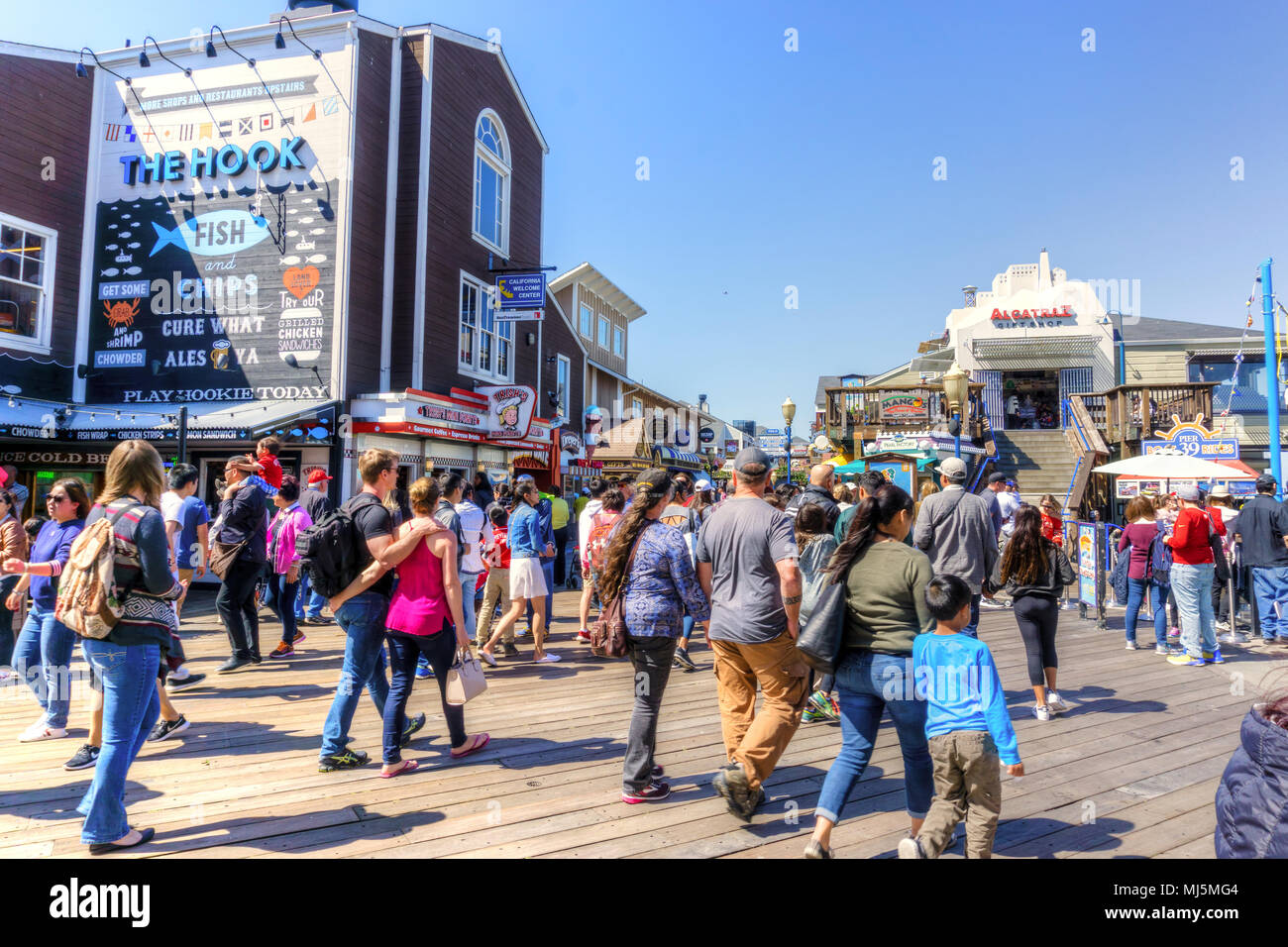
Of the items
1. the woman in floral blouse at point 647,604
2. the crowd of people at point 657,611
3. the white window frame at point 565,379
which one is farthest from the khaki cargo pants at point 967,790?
the white window frame at point 565,379

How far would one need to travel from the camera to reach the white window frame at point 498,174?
15.6 m

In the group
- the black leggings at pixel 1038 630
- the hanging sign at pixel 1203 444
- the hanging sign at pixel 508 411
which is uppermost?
the hanging sign at pixel 508 411

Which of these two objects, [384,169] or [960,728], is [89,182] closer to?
[384,169]

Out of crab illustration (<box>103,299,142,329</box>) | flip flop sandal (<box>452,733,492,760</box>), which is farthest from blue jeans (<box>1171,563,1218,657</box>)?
Answer: crab illustration (<box>103,299,142,329</box>)

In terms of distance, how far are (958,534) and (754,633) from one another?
8.09ft

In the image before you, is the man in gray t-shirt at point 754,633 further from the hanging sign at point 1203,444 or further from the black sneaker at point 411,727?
the hanging sign at point 1203,444

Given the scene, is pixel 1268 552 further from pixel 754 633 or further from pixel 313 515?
pixel 313 515

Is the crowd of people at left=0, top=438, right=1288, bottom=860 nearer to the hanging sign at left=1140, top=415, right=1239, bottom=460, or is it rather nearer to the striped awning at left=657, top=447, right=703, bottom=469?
the hanging sign at left=1140, top=415, right=1239, bottom=460

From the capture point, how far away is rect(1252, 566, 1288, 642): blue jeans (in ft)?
27.7

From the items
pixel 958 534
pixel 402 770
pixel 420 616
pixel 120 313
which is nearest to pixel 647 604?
pixel 420 616

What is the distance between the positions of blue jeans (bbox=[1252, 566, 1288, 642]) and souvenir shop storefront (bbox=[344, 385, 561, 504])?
9957 mm

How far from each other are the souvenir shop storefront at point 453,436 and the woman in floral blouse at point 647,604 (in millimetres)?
6912
